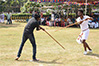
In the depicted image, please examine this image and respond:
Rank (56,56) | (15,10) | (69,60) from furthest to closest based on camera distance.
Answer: (15,10), (56,56), (69,60)

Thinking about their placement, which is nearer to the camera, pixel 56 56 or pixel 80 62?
pixel 80 62

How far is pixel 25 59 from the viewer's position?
6.88 m

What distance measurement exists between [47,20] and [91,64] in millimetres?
18556

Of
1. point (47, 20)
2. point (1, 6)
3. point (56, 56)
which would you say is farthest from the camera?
point (1, 6)

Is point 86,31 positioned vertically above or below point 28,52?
above

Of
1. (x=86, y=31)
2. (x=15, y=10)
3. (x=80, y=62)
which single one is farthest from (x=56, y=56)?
(x=15, y=10)

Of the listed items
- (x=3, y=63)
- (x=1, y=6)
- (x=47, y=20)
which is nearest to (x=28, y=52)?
(x=3, y=63)

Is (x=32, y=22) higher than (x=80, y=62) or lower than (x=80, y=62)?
higher

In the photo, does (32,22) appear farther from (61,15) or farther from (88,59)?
(61,15)

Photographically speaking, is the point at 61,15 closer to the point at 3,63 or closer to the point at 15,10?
the point at 3,63

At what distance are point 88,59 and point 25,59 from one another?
2436mm

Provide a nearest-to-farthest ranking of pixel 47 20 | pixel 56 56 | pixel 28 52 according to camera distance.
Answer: pixel 56 56 < pixel 28 52 < pixel 47 20

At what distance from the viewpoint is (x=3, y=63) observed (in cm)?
630

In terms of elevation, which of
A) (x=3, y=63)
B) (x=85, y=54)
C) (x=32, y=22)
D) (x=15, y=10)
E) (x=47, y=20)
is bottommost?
(x=15, y=10)
